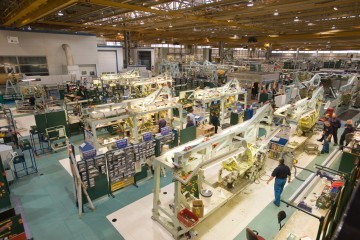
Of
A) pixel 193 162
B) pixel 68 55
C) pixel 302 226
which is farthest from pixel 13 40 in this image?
pixel 302 226

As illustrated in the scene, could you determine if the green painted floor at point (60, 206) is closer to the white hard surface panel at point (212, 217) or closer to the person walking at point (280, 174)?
the white hard surface panel at point (212, 217)

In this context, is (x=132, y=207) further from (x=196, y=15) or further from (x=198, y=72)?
(x=198, y=72)

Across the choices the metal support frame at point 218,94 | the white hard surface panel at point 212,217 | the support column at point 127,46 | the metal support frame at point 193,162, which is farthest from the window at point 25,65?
the metal support frame at point 193,162

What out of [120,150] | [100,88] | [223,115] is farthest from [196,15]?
[100,88]

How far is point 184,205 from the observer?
574 centimetres

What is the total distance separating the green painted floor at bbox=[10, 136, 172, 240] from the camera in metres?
5.85

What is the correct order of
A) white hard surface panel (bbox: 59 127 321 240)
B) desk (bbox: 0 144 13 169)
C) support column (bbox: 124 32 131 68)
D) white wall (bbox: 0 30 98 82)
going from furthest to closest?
1. support column (bbox: 124 32 131 68)
2. white wall (bbox: 0 30 98 82)
3. desk (bbox: 0 144 13 169)
4. white hard surface panel (bbox: 59 127 321 240)

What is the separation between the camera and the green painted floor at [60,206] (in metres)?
5.85

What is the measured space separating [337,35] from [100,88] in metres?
21.2

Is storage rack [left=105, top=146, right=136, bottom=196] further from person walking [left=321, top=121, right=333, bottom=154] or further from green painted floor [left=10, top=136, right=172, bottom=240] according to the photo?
person walking [left=321, top=121, right=333, bottom=154]

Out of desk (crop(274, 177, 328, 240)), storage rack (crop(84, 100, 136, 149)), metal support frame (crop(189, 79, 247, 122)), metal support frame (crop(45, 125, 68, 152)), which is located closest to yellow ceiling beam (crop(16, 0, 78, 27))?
storage rack (crop(84, 100, 136, 149))

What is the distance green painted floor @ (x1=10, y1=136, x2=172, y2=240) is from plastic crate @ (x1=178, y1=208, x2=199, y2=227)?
1773 millimetres

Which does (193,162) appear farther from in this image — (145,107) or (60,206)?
(145,107)

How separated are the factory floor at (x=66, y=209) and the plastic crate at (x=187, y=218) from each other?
3.43ft
